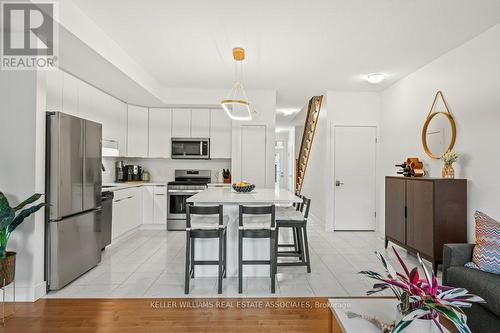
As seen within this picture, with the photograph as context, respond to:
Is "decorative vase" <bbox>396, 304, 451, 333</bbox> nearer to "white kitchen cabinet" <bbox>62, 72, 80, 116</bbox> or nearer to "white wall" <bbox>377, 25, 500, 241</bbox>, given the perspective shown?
"white wall" <bbox>377, 25, 500, 241</bbox>

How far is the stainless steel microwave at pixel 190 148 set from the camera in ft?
19.8

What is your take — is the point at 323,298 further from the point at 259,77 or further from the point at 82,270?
the point at 259,77

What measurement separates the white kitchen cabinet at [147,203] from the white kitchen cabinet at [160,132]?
0.75m

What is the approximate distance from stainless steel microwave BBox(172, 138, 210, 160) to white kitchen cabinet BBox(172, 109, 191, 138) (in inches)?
5.3

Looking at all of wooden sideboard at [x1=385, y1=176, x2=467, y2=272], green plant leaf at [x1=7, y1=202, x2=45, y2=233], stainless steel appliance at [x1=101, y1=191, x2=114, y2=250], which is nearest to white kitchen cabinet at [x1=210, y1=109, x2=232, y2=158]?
stainless steel appliance at [x1=101, y1=191, x2=114, y2=250]

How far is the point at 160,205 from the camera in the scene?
19.0 ft

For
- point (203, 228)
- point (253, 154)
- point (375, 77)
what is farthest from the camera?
point (253, 154)

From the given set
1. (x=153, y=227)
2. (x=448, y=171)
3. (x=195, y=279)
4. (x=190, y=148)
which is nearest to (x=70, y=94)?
(x=190, y=148)

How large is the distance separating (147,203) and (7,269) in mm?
3290

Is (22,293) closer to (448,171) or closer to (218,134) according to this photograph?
(218,134)

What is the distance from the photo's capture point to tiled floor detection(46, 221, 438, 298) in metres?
3.00

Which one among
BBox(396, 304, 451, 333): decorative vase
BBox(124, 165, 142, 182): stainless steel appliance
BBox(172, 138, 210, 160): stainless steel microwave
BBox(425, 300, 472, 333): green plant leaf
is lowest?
BBox(396, 304, 451, 333): decorative vase

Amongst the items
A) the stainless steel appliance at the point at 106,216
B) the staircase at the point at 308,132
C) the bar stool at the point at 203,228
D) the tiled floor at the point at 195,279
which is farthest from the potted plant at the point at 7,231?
the staircase at the point at 308,132

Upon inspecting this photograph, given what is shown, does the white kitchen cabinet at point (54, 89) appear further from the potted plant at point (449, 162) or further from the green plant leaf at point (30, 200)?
the potted plant at point (449, 162)
